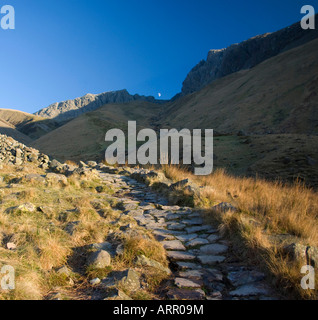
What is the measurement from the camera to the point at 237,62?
4016 inches

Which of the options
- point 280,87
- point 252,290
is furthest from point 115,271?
point 280,87

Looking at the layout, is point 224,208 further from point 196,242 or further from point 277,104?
point 277,104

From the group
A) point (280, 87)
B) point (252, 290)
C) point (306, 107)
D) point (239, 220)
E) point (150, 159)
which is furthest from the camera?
point (280, 87)

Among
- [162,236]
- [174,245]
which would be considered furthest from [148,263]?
[162,236]

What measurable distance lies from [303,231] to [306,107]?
1226 inches

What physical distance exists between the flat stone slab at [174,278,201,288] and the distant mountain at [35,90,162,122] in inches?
6167

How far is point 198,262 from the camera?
3.06m

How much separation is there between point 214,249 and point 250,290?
3.32ft

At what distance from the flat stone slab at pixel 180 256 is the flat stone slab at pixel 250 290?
83cm

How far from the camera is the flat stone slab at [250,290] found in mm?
2316

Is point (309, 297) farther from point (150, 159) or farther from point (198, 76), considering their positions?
point (198, 76)

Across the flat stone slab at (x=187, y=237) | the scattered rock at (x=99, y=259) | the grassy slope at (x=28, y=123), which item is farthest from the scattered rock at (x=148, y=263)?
the grassy slope at (x=28, y=123)

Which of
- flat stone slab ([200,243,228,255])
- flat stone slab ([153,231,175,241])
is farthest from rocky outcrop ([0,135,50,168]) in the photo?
flat stone slab ([200,243,228,255])
